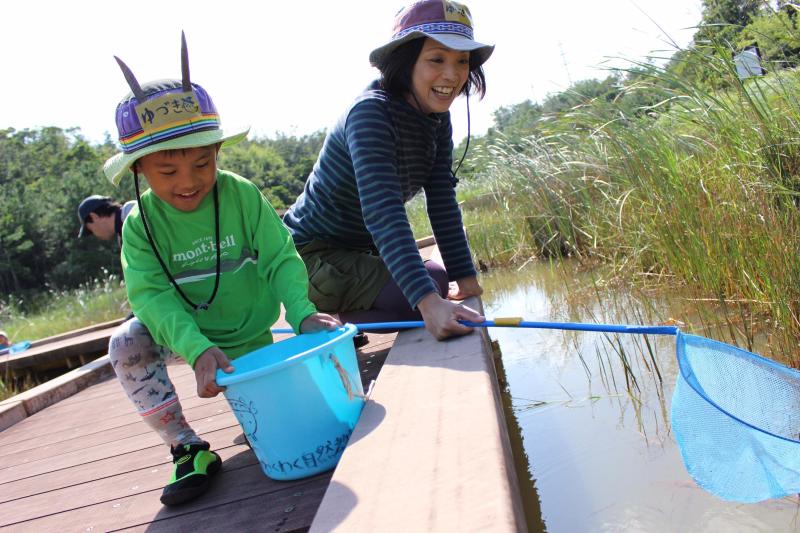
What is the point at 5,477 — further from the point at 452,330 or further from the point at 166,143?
the point at 452,330

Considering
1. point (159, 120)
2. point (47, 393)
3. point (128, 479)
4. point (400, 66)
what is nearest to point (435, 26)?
point (400, 66)

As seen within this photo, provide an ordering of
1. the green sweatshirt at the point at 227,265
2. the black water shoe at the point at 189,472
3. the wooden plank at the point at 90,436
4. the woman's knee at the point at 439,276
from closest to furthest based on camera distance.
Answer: the black water shoe at the point at 189,472, the green sweatshirt at the point at 227,265, the wooden plank at the point at 90,436, the woman's knee at the point at 439,276

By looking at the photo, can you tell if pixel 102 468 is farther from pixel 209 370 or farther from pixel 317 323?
pixel 317 323

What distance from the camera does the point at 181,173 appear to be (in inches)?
73.1

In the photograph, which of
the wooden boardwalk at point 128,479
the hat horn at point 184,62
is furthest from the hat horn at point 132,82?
the wooden boardwalk at point 128,479

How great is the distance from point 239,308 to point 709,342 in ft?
4.14

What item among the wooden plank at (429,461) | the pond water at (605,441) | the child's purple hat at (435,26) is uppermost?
the child's purple hat at (435,26)

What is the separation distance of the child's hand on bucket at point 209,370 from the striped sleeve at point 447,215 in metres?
1.25

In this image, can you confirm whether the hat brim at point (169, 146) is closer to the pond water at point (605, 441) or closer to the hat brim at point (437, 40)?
the hat brim at point (437, 40)

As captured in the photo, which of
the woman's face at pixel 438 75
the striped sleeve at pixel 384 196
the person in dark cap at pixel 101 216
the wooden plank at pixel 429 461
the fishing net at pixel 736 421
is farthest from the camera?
the person in dark cap at pixel 101 216

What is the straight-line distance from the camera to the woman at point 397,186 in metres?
2.11

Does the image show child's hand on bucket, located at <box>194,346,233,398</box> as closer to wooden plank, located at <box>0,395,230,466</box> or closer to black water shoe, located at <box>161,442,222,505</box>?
black water shoe, located at <box>161,442,222,505</box>

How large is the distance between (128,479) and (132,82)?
1102 mm

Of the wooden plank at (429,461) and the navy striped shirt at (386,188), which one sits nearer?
the wooden plank at (429,461)
